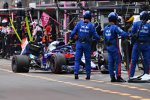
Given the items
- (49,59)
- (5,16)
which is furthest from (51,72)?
(5,16)

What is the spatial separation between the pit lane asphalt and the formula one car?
6.00 feet

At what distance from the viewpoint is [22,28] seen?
2841 centimetres

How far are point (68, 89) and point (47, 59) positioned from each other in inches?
238

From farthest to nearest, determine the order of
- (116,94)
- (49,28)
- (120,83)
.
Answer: (49,28) < (120,83) < (116,94)

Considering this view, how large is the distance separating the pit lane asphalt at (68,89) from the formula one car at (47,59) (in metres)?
1.83

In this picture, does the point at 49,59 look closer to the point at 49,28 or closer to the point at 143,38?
the point at 143,38

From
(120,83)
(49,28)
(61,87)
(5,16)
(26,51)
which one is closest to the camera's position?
(61,87)

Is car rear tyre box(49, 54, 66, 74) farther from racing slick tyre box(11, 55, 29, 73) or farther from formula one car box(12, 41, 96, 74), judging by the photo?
racing slick tyre box(11, 55, 29, 73)

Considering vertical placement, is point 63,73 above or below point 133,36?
below

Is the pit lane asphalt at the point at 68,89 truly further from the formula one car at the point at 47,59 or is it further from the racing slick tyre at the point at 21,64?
the racing slick tyre at the point at 21,64

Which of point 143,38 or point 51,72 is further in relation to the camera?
point 51,72

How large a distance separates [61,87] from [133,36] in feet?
8.65

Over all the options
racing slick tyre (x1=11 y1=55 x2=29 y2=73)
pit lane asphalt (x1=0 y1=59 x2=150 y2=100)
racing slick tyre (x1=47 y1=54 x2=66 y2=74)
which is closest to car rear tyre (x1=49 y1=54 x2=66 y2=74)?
racing slick tyre (x1=47 y1=54 x2=66 y2=74)

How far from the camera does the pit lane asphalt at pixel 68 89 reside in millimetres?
12203
